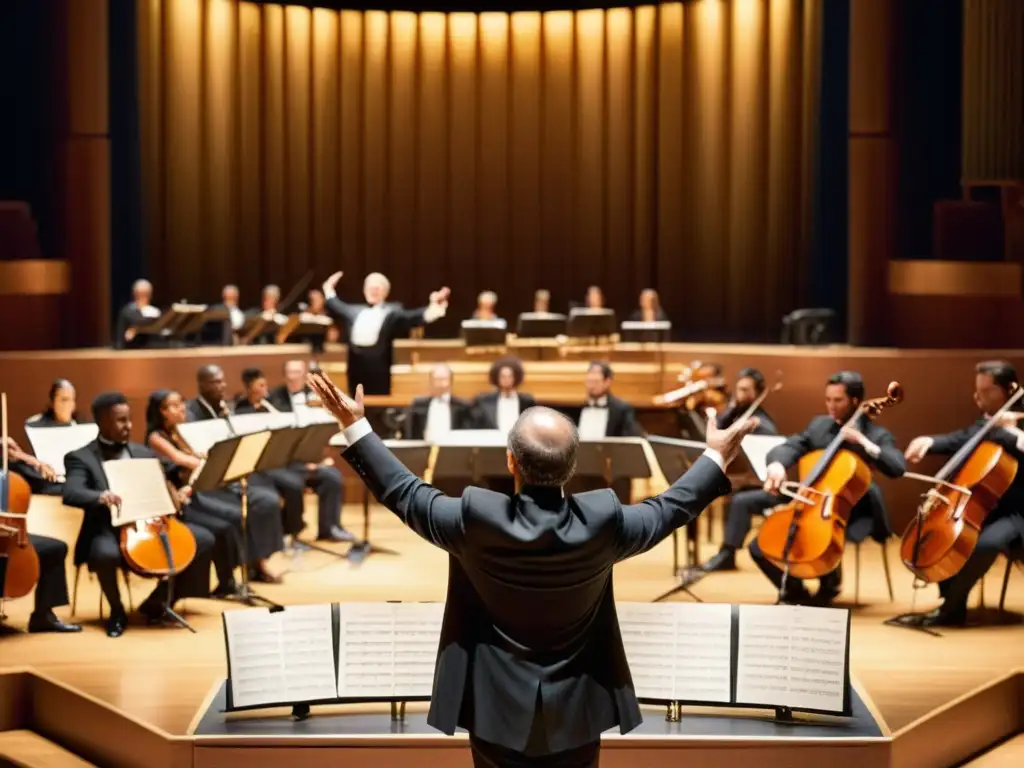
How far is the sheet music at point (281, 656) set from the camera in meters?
3.97

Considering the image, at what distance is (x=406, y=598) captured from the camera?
5.88 metres

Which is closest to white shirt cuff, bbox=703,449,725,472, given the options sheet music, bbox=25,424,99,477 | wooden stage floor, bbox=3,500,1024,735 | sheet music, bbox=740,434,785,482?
wooden stage floor, bbox=3,500,1024,735

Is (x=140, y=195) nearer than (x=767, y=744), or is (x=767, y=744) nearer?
(x=767, y=744)

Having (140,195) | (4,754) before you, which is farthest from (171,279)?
(4,754)

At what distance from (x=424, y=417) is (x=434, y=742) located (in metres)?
3.64

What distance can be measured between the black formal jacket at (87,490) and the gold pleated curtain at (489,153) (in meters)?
6.98

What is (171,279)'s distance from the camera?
12.4 metres

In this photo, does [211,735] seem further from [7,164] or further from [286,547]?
[7,164]

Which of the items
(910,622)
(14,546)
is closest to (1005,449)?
(910,622)

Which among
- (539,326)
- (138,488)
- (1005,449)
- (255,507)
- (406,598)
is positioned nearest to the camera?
(138,488)

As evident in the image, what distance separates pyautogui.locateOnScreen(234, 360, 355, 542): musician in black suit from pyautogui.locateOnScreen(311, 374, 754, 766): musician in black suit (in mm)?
4187

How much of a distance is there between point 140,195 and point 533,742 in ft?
31.8

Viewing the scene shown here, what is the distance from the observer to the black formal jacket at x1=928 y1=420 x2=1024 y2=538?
17.4 ft

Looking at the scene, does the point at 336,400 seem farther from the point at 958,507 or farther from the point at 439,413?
the point at 439,413
